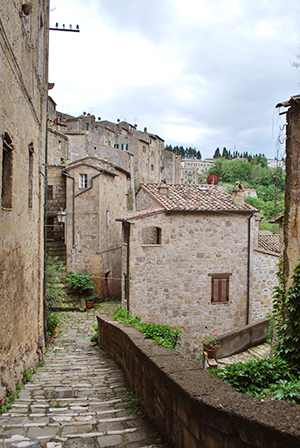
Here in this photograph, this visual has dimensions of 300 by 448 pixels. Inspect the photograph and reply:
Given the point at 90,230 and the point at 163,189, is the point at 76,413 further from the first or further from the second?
the point at 90,230

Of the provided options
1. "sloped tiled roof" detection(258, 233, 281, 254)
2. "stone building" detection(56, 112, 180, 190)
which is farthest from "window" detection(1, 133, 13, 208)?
"stone building" detection(56, 112, 180, 190)

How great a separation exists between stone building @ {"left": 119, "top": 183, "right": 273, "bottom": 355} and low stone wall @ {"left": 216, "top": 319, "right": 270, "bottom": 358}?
12.2 feet

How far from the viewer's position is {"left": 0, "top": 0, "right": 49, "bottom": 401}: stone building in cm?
480

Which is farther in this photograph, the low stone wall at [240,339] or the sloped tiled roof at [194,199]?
the sloped tiled roof at [194,199]

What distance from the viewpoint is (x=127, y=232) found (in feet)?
45.2

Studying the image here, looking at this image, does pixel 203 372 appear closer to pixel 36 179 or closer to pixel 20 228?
pixel 20 228

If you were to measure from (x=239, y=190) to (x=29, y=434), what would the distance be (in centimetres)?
1294

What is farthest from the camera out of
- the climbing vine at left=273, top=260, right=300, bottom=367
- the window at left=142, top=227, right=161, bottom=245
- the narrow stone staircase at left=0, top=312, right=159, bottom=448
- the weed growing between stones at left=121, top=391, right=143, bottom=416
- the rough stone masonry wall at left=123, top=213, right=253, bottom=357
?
the window at left=142, top=227, right=161, bottom=245

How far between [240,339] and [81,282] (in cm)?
964

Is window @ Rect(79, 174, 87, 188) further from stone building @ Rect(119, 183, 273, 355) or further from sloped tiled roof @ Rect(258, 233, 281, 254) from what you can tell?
sloped tiled roof @ Rect(258, 233, 281, 254)

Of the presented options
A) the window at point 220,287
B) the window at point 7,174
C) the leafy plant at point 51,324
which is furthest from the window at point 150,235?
the window at point 7,174

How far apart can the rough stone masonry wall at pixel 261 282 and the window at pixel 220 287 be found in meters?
1.46

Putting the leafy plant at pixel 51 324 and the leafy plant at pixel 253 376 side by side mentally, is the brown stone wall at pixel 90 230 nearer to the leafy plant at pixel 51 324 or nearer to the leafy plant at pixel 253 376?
the leafy plant at pixel 51 324

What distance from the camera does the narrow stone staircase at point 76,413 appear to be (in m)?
3.49
